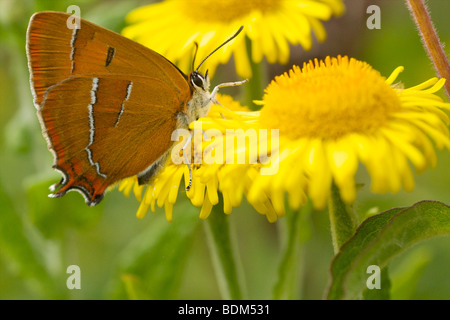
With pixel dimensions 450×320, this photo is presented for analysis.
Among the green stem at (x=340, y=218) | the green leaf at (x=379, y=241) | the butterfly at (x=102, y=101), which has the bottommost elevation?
the green leaf at (x=379, y=241)

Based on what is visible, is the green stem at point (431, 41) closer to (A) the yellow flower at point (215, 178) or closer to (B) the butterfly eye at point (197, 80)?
(A) the yellow flower at point (215, 178)

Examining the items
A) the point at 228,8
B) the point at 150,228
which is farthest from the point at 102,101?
the point at 150,228

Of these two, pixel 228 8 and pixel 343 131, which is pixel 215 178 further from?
pixel 228 8

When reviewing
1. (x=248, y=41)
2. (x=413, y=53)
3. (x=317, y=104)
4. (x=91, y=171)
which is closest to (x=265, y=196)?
(x=317, y=104)

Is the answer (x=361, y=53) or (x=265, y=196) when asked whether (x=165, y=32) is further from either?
(x=361, y=53)

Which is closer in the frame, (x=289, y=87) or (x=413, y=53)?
(x=289, y=87)

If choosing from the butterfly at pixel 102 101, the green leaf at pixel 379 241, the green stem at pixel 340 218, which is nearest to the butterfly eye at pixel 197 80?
the butterfly at pixel 102 101

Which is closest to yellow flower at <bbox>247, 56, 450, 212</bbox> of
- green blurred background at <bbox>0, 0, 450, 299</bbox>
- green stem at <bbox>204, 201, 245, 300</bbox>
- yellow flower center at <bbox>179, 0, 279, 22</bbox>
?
green blurred background at <bbox>0, 0, 450, 299</bbox>

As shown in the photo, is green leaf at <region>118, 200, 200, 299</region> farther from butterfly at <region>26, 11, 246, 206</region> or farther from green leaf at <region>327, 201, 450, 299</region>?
green leaf at <region>327, 201, 450, 299</region>
